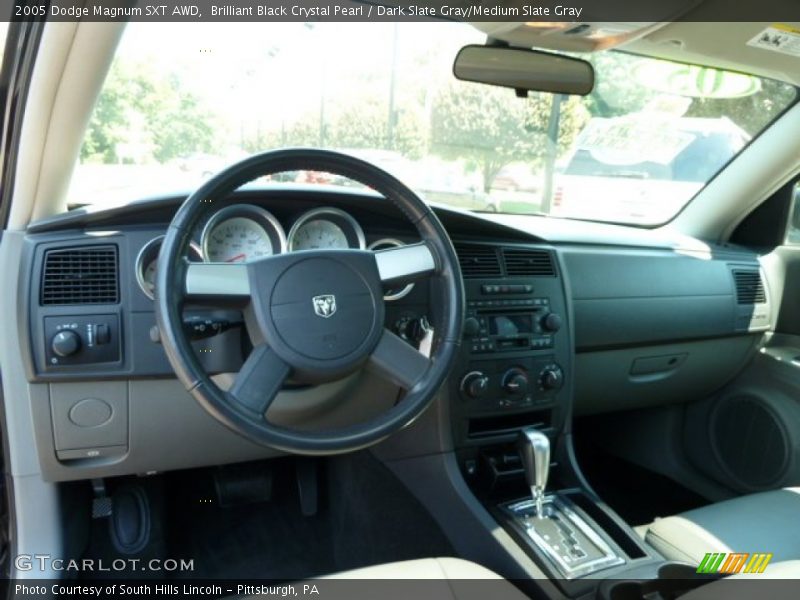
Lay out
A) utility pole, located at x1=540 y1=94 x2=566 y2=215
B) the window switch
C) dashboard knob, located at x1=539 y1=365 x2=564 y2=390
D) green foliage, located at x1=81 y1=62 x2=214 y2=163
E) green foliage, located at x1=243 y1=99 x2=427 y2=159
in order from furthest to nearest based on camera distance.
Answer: utility pole, located at x1=540 y1=94 x2=566 y2=215 < dashboard knob, located at x1=539 y1=365 x2=564 y2=390 < green foliage, located at x1=243 y1=99 x2=427 y2=159 < green foliage, located at x1=81 y1=62 x2=214 y2=163 < the window switch

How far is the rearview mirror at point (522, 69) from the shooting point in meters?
2.01

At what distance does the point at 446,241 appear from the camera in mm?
1631

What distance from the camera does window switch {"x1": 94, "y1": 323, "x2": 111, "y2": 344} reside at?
68.7 inches

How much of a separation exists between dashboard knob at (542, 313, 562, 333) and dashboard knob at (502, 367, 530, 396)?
19 centimetres

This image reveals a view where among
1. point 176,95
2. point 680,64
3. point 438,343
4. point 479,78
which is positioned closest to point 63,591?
point 438,343

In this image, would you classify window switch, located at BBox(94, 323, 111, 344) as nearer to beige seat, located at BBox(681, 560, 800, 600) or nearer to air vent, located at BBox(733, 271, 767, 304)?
beige seat, located at BBox(681, 560, 800, 600)

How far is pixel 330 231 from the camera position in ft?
6.24

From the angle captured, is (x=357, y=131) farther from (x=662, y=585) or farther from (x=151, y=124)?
(x=662, y=585)

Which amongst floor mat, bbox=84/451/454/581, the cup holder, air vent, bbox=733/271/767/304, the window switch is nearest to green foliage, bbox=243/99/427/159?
the window switch

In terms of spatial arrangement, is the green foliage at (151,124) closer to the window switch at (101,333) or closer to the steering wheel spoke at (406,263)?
the window switch at (101,333)

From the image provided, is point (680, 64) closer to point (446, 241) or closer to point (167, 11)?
point (446, 241)

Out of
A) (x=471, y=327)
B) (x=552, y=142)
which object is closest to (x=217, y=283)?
(x=471, y=327)

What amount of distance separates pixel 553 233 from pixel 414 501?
125cm

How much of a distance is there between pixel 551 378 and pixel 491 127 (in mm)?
1094
